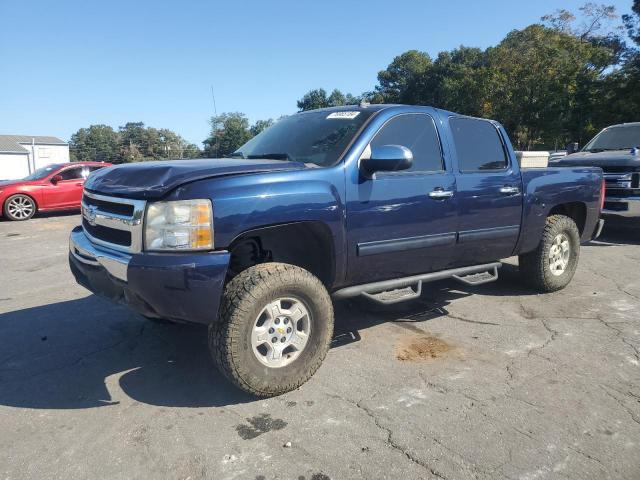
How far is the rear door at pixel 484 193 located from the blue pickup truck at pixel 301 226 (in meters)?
0.02

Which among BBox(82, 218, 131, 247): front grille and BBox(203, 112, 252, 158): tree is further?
BBox(203, 112, 252, 158): tree

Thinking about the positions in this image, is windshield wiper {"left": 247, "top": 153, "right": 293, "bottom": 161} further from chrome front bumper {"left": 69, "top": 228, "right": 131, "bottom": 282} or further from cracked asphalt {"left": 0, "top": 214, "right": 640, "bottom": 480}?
cracked asphalt {"left": 0, "top": 214, "right": 640, "bottom": 480}

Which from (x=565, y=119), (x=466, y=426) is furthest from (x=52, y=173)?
(x=565, y=119)

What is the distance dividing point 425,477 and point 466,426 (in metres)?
0.55

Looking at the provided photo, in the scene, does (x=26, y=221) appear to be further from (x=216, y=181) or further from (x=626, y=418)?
(x=626, y=418)

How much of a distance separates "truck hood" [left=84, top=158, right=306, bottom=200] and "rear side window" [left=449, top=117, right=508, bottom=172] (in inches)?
66.9

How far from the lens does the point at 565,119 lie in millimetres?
26422

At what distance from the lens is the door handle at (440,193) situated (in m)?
3.87

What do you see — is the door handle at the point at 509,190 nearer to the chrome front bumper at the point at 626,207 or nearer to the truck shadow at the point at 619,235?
the truck shadow at the point at 619,235

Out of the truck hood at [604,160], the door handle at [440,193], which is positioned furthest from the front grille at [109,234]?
the truck hood at [604,160]

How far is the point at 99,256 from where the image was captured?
3047 millimetres

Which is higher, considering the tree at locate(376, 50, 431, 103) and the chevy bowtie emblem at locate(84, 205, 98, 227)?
the tree at locate(376, 50, 431, 103)

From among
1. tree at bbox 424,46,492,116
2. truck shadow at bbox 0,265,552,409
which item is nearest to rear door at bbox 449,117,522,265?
truck shadow at bbox 0,265,552,409

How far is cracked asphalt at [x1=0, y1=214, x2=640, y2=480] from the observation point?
2.44 metres
